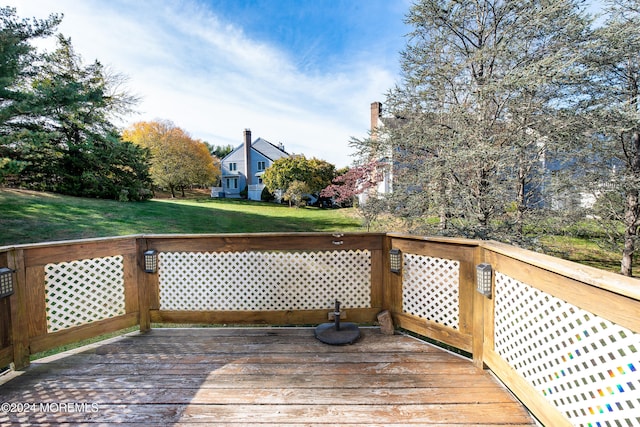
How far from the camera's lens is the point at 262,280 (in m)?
3.36

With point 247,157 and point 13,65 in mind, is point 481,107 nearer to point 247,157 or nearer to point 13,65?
point 13,65

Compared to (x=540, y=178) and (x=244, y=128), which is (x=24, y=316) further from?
(x=244, y=128)

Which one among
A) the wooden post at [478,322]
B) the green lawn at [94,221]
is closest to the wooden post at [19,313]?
the wooden post at [478,322]

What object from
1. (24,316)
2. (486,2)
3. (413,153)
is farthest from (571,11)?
(24,316)

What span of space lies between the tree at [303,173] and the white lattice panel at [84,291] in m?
19.9

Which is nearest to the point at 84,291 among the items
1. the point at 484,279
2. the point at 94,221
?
A: the point at 484,279

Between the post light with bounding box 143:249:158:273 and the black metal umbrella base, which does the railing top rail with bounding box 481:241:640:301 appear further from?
the post light with bounding box 143:249:158:273

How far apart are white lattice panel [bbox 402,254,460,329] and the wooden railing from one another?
11 millimetres

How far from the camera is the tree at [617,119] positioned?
5.36 m

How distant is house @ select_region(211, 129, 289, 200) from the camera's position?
3155 centimetres

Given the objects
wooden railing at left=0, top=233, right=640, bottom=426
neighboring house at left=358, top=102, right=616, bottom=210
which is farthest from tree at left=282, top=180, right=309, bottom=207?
wooden railing at left=0, top=233, right=640, bottom=426

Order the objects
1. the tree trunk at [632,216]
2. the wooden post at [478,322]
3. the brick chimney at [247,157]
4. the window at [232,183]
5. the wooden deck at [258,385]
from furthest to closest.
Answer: the window at [232,183], the brick chimney at [247,157], the tree trunk at [632,216], the wooden post at [478,322], the wooden deck at [258,385]

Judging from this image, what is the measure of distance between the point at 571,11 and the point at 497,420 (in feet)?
22.6

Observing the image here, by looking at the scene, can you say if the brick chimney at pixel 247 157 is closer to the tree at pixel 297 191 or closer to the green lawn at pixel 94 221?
the tree at pixel 297 191
